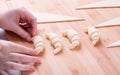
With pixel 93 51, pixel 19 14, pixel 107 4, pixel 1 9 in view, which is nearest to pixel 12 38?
pixel 19 14

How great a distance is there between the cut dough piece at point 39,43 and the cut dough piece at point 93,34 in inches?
6.6

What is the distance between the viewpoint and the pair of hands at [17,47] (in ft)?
2.26

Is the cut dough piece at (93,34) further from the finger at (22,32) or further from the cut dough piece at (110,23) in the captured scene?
the finger at (22,32)

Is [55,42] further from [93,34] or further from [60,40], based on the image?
[93,34]

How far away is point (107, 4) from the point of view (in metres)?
0.98

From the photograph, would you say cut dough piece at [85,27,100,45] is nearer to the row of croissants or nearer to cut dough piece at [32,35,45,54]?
the row of croissants

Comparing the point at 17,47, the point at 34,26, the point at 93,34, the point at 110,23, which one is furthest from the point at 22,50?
the point at 110,23

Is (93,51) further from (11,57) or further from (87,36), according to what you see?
(11,57)

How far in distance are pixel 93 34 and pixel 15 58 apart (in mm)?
283

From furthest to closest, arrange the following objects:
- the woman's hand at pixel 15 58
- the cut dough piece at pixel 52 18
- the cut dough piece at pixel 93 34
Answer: the cut dough piece at pixel 52 18
the cut dough piece at pixel 93 34
the woman's hand at pixel 15 58

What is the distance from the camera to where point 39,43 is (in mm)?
780

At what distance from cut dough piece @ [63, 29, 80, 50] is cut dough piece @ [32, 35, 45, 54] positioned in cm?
9

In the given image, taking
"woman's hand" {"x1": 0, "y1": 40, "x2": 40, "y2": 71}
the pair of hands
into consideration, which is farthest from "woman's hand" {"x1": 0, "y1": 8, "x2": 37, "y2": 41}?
"woman's hand" {"x1": 0, "y1": 40, "x2": 40, "y2": 71}

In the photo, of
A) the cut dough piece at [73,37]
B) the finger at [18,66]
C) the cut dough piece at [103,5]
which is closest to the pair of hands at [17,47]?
the finger at [18,66]
